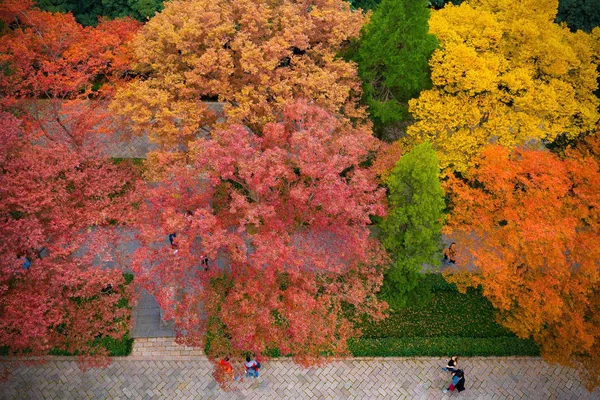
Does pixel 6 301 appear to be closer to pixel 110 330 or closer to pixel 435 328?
pixel 110 330

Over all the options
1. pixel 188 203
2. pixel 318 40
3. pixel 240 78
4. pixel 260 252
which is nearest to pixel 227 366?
pixel 260 252

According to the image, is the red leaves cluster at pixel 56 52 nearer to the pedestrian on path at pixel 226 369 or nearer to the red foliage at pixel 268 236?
the red foliage at pixel 268 236

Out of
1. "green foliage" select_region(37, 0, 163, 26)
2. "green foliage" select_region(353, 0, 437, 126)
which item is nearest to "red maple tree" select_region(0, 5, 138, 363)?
"green foliage" select_region(37, 0, 163, 26)

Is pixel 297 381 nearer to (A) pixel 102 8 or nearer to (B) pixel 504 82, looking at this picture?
(B) pixel 504 82

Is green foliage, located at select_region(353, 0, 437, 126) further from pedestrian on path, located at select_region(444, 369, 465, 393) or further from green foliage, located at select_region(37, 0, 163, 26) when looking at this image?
green foliage, located at select_region(37, 0, 163, 26)

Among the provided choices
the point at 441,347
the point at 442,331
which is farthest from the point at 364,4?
the point at 441,347
